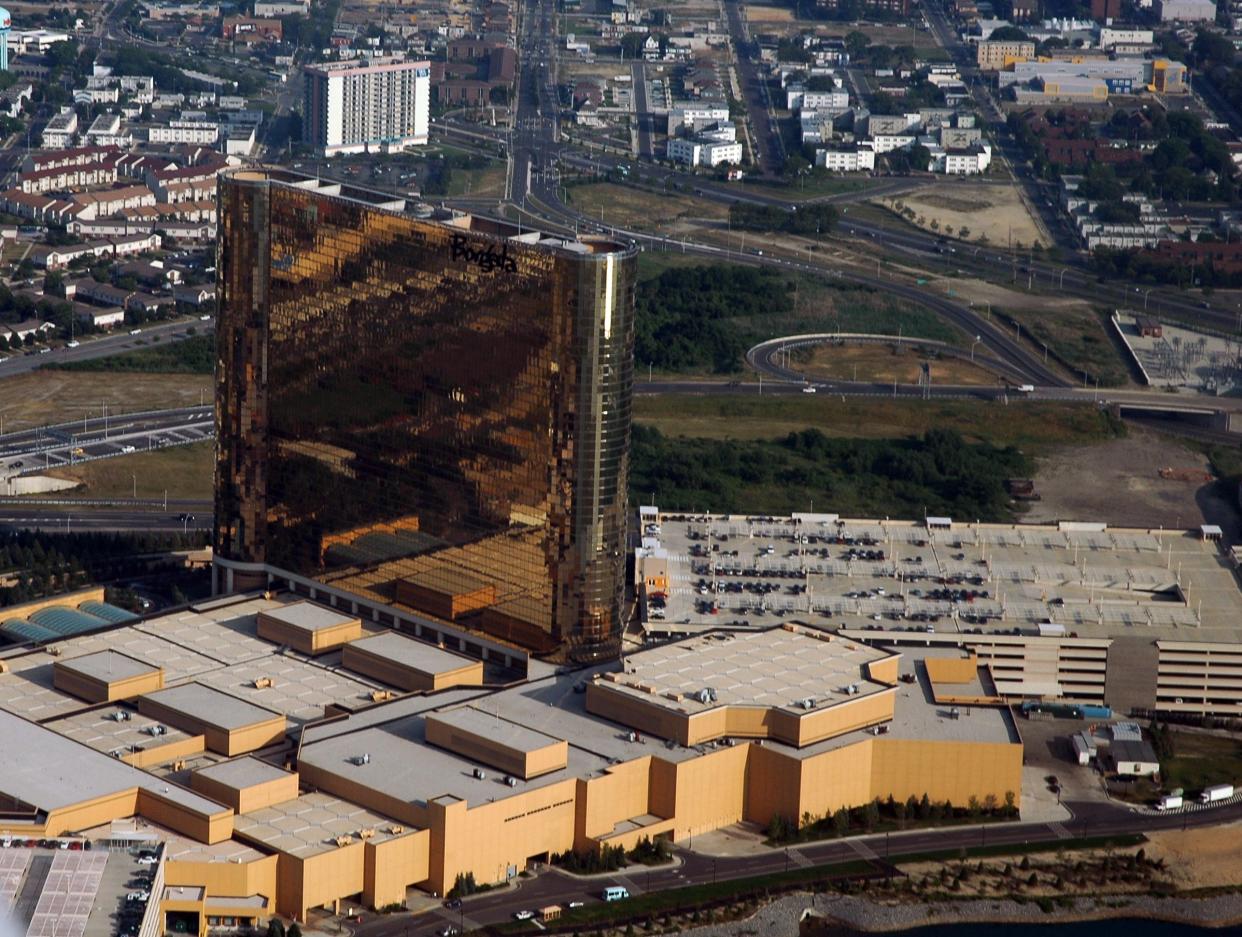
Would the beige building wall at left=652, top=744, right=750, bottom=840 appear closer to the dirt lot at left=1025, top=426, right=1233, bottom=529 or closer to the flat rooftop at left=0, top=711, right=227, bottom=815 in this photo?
the flat rooftop at left=0, top=711, right=227, bottom=815

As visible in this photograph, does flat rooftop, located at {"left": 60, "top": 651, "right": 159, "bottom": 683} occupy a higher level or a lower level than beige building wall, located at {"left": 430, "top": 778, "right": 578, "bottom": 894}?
higher

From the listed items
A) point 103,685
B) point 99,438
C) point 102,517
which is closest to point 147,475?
point 102,517

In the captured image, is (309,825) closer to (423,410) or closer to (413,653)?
(413,653)

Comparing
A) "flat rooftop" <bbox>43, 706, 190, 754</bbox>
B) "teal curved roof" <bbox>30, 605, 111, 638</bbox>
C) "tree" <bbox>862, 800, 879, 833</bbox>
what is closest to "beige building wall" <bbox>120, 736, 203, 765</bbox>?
"flat rooftop" <bbox>43, 706, 190, 754</bbox>

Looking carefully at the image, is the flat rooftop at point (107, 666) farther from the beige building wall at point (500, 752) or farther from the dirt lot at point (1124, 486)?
the dirt lot at point (1124, 486)

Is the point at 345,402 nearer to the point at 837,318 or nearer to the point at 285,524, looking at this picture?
the point at 285,524

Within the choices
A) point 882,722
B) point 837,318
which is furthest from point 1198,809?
point 837,318

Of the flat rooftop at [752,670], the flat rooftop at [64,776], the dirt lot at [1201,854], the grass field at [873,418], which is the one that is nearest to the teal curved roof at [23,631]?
the flat rooftop at [64,776]
